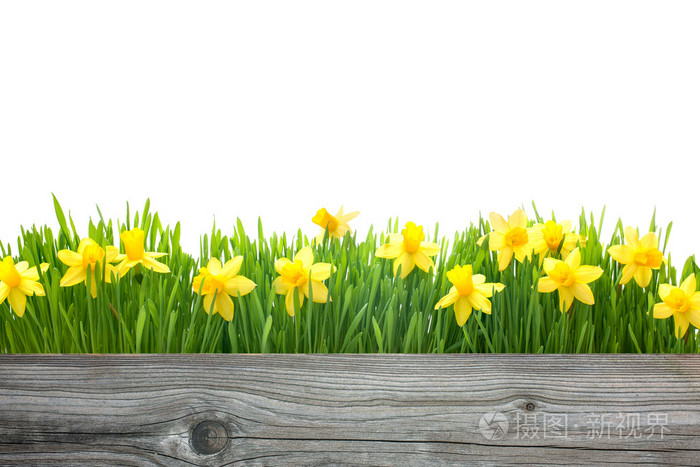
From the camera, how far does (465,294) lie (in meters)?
1.04

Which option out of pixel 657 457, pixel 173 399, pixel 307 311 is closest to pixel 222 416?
pixel 173 399

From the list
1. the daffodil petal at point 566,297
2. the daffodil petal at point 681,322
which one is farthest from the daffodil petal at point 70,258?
the daffodil petal at point 681,322

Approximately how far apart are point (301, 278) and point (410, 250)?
249mm

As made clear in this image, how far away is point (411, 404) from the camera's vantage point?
960 millimetres

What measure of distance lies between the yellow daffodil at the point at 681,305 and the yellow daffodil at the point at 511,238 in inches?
11.1

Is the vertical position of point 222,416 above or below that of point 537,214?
below

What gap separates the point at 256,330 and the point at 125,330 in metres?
0.27

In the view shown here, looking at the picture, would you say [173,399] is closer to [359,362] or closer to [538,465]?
[359,362]

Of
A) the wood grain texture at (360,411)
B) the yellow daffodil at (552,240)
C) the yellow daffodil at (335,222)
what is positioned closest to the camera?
the wood grain texture at (360,411)

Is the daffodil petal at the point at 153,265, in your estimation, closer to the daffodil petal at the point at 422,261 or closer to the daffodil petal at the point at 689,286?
the daffodil petal at the point at 422,261

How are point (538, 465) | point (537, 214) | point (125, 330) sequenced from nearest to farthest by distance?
point (538, 465)
point (125, 330)
point (537, 214)

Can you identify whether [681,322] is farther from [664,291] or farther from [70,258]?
[70,258]

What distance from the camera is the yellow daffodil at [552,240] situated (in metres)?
1.19

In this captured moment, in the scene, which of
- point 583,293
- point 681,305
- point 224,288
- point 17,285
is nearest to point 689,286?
point 681,305
